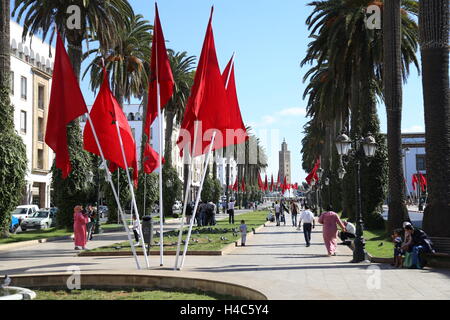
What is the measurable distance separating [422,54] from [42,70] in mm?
49341

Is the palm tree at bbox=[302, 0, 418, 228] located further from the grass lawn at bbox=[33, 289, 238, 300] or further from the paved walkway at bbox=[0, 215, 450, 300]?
the grass lawn at bbox=[33, 289, 238, 300]

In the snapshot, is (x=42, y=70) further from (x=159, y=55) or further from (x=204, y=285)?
(x=204, y=285)

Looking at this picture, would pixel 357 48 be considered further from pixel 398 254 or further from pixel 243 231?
pixel 398 254

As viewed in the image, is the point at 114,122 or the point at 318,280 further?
the point at 114,122

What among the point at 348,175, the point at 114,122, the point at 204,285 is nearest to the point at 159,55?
the point at 114,122

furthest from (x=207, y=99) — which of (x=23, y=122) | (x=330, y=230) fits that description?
(x=23, y=122)

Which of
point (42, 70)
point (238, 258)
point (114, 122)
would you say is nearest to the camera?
point (114, 122)

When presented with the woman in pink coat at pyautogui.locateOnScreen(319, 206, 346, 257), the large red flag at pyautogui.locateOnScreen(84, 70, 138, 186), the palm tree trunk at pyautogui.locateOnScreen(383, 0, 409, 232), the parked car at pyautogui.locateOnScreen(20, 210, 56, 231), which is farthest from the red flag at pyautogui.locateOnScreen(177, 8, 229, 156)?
the parked car at pyautogui.locateOnScreen(20, 210, 56, 231)

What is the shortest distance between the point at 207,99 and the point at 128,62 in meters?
27.8

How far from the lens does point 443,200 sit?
1588 cm

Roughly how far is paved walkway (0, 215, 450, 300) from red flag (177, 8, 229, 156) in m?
3.54

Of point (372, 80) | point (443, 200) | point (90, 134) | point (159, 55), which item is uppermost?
point (372, 80)

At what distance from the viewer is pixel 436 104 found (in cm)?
1633

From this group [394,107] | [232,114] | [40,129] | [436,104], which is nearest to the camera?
[232,114]
